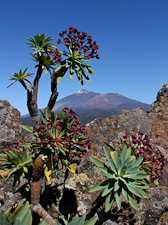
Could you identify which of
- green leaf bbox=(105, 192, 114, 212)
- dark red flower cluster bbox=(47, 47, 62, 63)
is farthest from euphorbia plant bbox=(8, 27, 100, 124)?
green leaf bbox=(105, 192, 114, 212)

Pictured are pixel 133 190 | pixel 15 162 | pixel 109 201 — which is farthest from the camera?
pixel 15 162

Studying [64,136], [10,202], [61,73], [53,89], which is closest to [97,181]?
[64,136]

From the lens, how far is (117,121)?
19.9ft

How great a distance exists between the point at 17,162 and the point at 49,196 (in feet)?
4.73

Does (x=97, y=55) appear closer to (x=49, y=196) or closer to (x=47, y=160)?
(x=47, y=160)

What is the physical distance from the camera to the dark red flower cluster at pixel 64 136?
347 centimetres

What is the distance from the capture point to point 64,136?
3707 mm

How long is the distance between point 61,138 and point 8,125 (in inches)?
93.9

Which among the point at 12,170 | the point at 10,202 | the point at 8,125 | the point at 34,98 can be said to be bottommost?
the point at 10,202

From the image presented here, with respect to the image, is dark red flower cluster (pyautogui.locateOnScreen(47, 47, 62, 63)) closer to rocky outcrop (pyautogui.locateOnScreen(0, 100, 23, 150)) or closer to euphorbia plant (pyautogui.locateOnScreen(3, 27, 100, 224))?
euphorbia plant (pyautogui.locateOnScreen(3, 27, 100, 224))

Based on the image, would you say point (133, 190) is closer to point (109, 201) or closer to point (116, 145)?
point (109, 201)

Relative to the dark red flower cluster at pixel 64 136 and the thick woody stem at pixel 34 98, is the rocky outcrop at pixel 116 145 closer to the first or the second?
the dark red flower cluster at pixel 64 136

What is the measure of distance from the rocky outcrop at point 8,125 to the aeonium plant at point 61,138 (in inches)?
66.2

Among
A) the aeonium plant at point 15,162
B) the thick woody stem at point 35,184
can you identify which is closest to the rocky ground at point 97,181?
the thick woody stem at point 35,184
